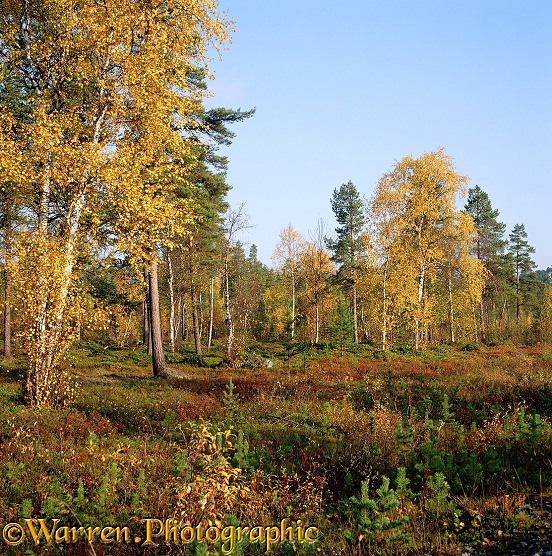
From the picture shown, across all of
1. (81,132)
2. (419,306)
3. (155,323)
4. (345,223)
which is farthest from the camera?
(345,223)

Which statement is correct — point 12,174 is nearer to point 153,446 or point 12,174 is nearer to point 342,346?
point 153,446

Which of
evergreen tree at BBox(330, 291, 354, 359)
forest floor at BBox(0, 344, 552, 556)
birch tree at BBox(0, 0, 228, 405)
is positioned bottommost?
forest floor at BBox(0, 344, 552, 556)

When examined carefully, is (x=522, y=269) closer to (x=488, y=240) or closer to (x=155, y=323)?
(x=488, y=240)

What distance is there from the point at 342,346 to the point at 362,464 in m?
21.9

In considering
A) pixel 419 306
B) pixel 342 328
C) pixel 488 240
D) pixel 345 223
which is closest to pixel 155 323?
pixel 342 328

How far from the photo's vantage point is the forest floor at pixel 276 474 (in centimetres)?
471

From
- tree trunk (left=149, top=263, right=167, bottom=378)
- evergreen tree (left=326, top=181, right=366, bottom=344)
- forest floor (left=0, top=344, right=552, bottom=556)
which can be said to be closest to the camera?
forest floor (left=0, top=344, right=552, bottom=556)

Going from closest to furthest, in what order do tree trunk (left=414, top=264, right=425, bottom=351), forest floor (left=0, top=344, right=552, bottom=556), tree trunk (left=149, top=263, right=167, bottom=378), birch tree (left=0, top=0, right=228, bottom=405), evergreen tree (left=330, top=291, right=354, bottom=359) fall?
forest floor (left=0, top=344, right=552, bottom=556) < birch tree (left=0, top=0, right=228, bottom=405) < tree trunk (left=149, top=263, right=167, bottom=378) < tree trunk (left=414, top=264, right=425, bottom=351) < evergreen tree (left=330, top=291, right=354, bottom=359)

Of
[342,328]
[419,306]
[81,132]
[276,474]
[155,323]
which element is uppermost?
[81,132]

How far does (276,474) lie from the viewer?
6816mm

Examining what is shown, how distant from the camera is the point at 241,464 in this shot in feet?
21.2

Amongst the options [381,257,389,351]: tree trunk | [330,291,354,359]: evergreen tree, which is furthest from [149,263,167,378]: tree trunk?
[381,257,389,351]: tree trunk

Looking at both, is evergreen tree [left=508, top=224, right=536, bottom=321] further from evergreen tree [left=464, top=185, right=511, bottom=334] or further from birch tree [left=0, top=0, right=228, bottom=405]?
birch tree [left=0, top=0, right=228, bottom=405]

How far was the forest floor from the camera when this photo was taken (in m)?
4.71
